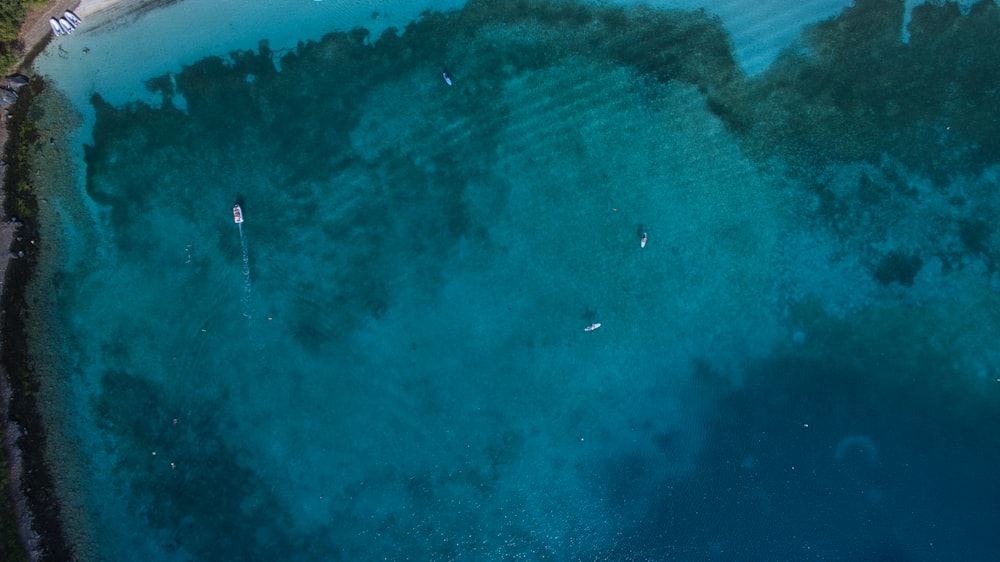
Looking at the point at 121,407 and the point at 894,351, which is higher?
the point at 121,407

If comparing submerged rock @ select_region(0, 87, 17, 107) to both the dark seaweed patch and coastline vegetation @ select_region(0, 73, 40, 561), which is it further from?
the dark seaweed patch

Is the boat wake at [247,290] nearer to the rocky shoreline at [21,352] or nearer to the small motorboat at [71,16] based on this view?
the rocky shoreline at [21,352]

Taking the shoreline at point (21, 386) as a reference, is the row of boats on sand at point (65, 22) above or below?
above

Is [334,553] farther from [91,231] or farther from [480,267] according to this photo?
[91,231]

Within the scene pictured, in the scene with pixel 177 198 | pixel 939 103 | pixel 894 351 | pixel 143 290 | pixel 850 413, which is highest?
pixel 177 198

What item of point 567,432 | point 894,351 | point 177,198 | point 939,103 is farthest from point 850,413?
point 177,198

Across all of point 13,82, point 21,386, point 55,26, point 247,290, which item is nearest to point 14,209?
point 13,82

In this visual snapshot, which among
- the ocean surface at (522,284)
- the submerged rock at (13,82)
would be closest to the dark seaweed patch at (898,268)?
the ocean surface at (522,284)
